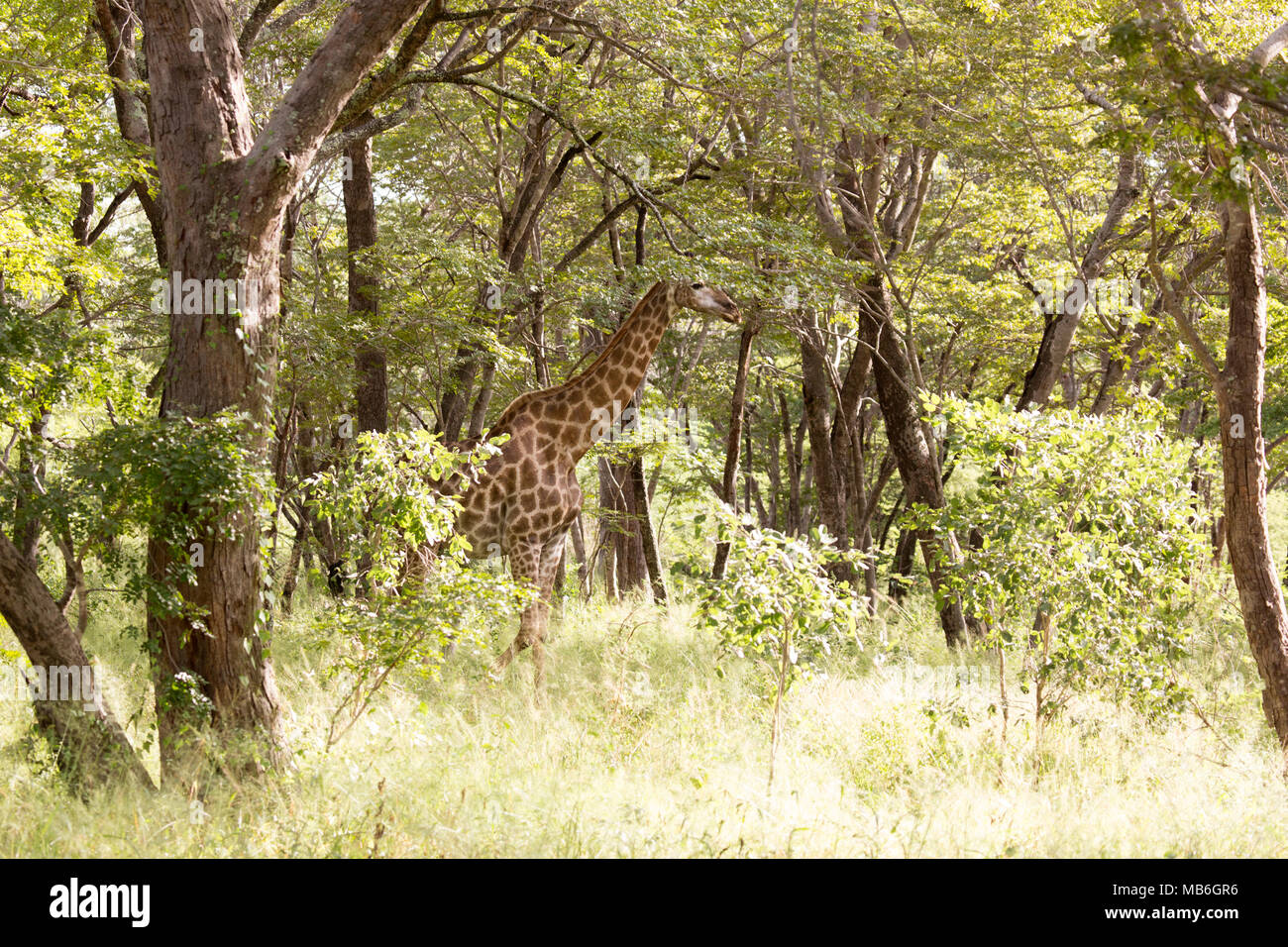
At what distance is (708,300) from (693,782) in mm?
5423

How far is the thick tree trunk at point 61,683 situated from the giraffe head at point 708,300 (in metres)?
6.03

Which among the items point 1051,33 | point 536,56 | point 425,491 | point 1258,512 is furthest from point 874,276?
point 425,491

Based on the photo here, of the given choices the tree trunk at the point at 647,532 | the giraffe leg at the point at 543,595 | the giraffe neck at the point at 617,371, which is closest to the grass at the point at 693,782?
the giraffe leg at the point at 543,595

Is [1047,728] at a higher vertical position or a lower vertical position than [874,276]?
lower

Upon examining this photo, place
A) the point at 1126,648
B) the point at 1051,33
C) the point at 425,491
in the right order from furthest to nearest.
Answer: the point at 1051,33, the point at 1126,648, the point at 425,491

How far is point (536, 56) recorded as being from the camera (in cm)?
1131

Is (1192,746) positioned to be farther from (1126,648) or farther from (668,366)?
(668,366)

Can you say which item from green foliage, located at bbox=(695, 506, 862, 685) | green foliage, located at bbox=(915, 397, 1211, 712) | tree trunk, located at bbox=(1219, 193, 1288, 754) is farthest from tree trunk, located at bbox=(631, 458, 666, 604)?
green foliage, located at bbox=(695, 506, 862, 685)

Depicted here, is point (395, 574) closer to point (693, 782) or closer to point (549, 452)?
point (693, 782)

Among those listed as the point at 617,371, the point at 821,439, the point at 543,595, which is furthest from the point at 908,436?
the point at 543,595

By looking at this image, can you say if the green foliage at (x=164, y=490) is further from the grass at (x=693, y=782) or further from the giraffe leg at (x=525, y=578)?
the giraffe leg at (x=525, y=578)

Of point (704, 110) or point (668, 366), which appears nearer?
point (704, 110)

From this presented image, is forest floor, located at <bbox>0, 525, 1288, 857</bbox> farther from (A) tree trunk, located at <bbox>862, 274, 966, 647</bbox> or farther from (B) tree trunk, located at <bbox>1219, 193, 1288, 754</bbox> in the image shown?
(A) tree trunk, located at <bbox>862, 274, 966, 647</bbox>
